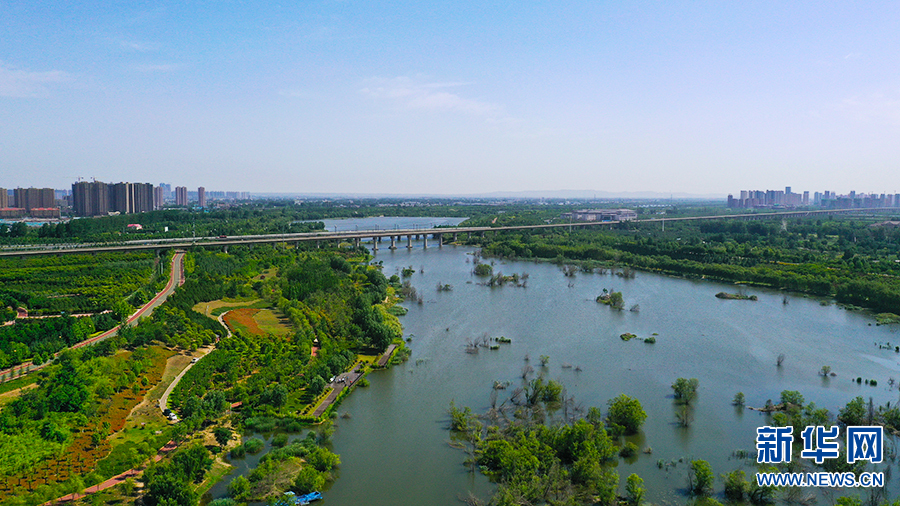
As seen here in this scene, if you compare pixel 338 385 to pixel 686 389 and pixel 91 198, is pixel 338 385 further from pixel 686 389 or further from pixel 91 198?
pixel 91 198

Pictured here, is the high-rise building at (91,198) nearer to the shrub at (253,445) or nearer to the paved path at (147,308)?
the paved path at (147,308)

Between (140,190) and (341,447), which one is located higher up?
(140,190)

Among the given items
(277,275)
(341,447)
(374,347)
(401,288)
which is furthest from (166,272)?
(341,447)

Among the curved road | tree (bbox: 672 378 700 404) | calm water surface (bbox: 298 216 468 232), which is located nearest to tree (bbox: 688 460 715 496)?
tree (bbox: 672 378 700 404)

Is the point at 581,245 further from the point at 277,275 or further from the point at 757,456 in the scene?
the point at 757,456

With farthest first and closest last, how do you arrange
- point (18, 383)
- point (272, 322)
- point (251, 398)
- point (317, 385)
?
Answer: point (272, 322), point (317, 385), point (18, 383), point (251, 398)

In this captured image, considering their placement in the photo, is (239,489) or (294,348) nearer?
(239,489)

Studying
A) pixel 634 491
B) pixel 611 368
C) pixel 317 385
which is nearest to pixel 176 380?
pixel 317 385

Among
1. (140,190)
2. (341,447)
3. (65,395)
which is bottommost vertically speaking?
(341,447)
